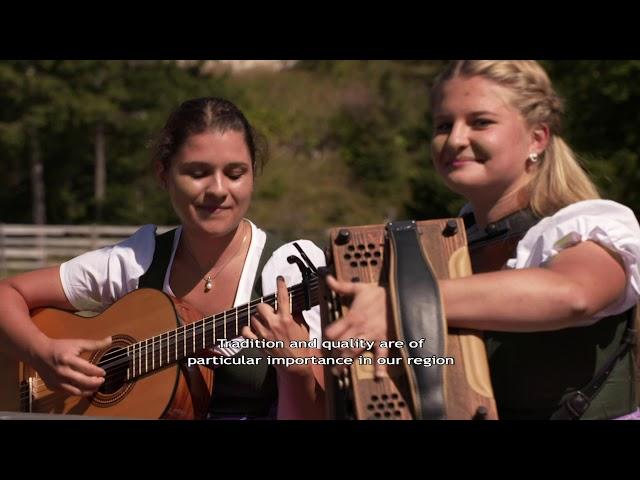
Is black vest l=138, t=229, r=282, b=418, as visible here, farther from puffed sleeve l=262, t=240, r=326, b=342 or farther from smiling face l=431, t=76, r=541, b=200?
smiling face l=431, t=76, r=541, b=200

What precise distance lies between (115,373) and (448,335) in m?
1.43

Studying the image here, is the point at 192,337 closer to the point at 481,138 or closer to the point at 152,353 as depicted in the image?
the point at 152,353

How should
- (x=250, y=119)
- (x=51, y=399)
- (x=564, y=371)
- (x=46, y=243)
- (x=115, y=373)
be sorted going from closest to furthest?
(x=564, y=371) < (x=115, y=373) < (x=51, y=399) < (x=46, y=243) < (x=250, y=119)

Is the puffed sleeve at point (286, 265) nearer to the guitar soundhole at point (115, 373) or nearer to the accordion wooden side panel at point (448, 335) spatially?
the guitar soundhole at point (115, 373)

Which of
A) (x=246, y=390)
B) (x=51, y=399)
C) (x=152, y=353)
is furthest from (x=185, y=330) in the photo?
(x=51, y=399)

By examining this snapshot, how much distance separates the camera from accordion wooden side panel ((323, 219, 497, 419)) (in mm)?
1884

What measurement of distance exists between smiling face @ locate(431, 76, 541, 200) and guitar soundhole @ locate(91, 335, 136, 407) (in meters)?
1.29

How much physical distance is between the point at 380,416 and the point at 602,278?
0.50m

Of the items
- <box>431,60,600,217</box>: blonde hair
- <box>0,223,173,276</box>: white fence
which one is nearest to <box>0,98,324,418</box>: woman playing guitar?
<box>431,60,600,217</box>: blonde hair

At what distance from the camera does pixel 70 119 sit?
26.4m

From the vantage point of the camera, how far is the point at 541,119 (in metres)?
2.18

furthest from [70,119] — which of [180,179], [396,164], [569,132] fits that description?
[180,179]

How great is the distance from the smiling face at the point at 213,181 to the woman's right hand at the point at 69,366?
508 mm

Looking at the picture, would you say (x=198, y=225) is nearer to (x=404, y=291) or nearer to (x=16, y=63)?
(x=404, y=291)
